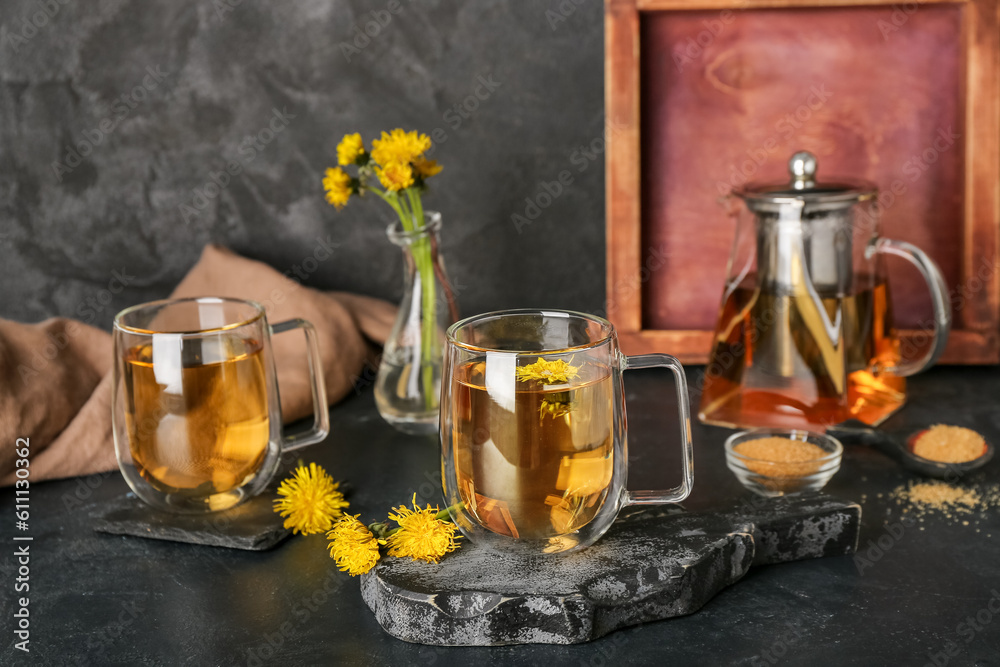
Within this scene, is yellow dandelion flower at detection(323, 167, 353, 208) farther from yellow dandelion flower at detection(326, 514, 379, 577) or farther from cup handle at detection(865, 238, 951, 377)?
cup handle at detection(865, 238, 951, 377)

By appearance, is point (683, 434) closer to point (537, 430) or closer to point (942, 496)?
point (537, 430)

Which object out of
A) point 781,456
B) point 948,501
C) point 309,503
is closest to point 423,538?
point 309,503

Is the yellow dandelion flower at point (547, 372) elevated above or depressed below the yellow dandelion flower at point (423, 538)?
above

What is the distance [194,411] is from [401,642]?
28 cm

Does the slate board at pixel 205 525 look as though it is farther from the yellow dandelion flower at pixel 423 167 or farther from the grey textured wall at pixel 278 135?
the grey textured wall at pixel 278 135

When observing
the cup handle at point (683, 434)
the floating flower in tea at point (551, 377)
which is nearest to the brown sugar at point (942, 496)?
the cup handle at point (683, 434)

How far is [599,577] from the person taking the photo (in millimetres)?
686

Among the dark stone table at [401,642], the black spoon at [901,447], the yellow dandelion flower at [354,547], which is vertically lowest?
the dark stone table at [401,642]

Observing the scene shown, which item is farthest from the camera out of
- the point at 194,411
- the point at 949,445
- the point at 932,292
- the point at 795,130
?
the point at 795,130

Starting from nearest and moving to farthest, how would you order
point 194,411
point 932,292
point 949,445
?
point 194,411 < point 949,445 < point 932,292

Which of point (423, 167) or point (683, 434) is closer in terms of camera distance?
point (683, 434)

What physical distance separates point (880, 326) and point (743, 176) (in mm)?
286

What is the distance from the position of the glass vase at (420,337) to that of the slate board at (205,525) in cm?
22

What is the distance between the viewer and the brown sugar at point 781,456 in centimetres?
87
